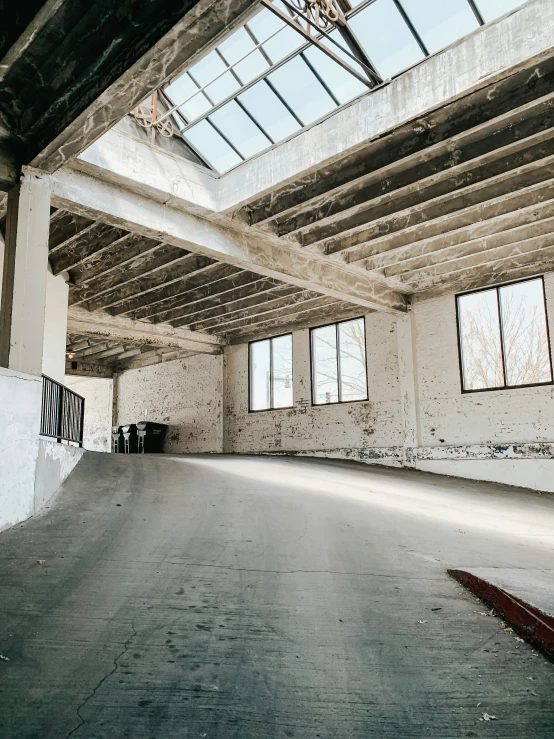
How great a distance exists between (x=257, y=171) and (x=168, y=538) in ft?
16.9

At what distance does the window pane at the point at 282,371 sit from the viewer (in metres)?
14.8

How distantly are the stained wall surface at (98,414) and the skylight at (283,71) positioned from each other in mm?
13681

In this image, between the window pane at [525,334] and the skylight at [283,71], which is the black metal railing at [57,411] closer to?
the skylight at [283,71]

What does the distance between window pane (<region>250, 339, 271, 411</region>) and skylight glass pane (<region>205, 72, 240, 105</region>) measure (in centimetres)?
770

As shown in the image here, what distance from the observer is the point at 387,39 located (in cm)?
657

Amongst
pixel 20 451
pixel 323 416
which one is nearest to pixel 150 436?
pixel 323 416

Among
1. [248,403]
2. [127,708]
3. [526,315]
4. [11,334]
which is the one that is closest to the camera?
[127,708]

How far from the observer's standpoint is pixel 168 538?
4793 mm

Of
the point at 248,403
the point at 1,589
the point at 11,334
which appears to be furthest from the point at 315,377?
the point at 1,589

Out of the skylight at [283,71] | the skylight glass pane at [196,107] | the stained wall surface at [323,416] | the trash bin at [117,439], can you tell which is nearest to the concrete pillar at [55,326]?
the skylight at [283,71]

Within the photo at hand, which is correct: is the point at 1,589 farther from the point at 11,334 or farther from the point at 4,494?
the point at 11,334

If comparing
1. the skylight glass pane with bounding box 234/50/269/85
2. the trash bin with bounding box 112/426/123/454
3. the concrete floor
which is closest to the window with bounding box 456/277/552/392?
the concrete floor

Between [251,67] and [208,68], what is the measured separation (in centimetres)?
75

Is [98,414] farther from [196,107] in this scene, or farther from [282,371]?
[196,107]
